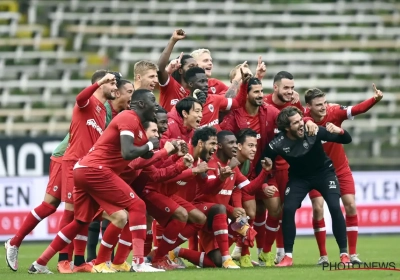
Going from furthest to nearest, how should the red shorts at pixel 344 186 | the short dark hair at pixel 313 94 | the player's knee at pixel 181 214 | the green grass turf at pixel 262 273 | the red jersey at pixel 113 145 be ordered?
the red shorts at pixel 344 186 → the short dark hair at pixel 313 94 → the player's knee at pixel 181 214 → the red jersey at pixel 113 145 → the green grass turf at pixel 262 273

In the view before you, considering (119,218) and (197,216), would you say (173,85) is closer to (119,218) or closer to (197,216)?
(197,216)

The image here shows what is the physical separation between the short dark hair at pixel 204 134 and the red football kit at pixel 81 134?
114 centimetres

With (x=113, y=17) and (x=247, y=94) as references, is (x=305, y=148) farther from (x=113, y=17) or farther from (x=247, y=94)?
(x=113, y=17)

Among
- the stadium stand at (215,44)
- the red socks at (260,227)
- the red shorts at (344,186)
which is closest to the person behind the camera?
the red shorts at (344,186)

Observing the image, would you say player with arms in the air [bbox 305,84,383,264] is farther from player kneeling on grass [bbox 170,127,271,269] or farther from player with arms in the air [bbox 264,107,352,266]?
player kneeling on grass [bbox 170,127,271,269]

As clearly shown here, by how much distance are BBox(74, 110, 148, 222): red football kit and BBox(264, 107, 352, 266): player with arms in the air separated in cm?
199

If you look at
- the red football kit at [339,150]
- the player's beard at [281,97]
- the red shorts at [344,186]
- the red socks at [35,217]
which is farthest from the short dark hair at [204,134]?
the red socks at [35,217]

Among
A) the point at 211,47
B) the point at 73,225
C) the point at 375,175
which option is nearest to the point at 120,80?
the point at 73,225

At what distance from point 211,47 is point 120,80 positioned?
14033mm

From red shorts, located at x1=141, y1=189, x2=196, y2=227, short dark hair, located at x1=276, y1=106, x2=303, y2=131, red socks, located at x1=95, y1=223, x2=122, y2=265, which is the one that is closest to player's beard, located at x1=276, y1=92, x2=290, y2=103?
short dark hair, located at x1=276, y1=106, x2=303, y2=131

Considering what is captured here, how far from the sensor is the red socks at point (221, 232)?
12094mm

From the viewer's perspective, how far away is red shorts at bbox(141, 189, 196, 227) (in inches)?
470

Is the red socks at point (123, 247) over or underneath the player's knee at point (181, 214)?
underneath

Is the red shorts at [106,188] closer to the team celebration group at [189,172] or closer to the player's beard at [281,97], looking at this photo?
the team celebration group at [189,172]
